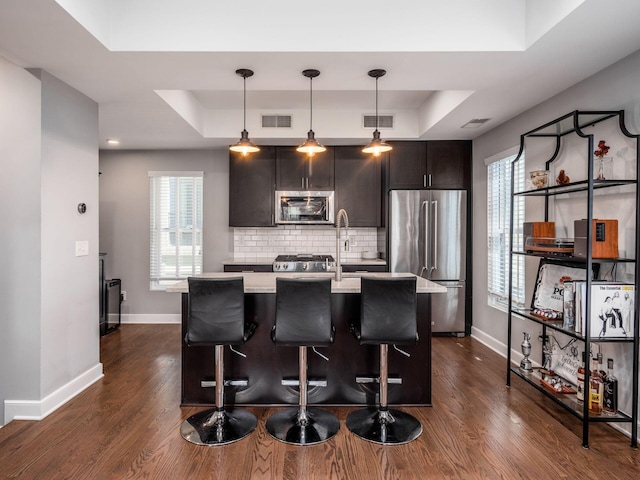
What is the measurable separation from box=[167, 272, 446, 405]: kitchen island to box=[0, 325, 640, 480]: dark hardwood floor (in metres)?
0.14

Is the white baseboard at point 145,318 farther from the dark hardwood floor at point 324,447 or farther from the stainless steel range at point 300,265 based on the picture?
the dark hardwood floor at point 324,447

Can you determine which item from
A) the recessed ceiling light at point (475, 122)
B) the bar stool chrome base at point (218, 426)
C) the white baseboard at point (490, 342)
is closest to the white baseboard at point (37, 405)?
the bar stool chrome base at point (218, 426)

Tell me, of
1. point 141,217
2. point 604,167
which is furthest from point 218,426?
point 141,217

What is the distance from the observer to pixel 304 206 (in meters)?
4.96

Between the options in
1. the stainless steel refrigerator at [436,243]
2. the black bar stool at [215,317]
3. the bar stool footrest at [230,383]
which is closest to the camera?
the black bar stool at [215,317]

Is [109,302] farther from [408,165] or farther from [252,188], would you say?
[408,165]

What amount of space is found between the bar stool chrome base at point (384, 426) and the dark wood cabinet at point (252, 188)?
2.92 metres

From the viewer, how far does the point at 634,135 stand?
2.32 m

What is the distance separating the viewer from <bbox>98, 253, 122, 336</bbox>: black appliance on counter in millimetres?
4828

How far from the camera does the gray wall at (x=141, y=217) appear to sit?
5.31 meters

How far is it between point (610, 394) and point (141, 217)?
539 centimetres

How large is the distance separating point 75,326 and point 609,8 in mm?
4011

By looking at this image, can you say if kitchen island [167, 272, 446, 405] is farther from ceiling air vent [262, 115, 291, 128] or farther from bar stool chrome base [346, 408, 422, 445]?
ceiling air vent [262, 115, 291, 128]

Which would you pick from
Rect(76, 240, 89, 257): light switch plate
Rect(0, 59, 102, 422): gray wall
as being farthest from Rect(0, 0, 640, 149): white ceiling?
Rect(76, 240, 89, 257): light switch plate
